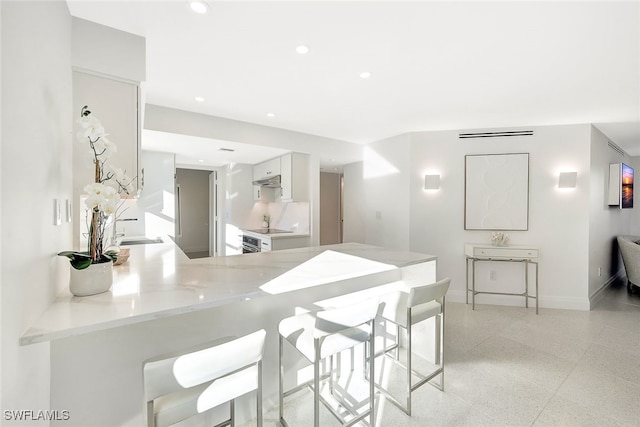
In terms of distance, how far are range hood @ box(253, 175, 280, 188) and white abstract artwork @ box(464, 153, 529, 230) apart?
2.95 meters

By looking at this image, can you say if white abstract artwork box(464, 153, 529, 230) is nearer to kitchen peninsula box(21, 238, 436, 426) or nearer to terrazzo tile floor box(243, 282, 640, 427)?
terrazzo tile floor box(243, 282, 640, 427)

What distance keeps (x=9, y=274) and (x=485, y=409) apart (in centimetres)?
257

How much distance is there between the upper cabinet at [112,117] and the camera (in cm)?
153

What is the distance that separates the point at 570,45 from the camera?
6.09ft

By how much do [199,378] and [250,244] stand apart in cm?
377

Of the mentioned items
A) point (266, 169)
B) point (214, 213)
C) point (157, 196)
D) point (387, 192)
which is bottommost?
point (214, 213)

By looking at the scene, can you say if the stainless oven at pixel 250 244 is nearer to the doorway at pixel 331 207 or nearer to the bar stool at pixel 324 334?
the doorway at pixel 331 207

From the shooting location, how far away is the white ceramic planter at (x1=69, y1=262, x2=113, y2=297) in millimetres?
1226

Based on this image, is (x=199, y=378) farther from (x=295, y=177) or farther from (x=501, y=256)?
(x=501, y=256)

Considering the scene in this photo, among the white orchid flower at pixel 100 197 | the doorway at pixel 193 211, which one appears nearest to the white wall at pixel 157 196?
the doorway at pixel 193 211

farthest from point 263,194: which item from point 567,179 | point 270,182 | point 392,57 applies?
point 567,179

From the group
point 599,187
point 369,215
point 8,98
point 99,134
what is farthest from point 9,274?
point 599,187

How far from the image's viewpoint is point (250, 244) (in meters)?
4.66

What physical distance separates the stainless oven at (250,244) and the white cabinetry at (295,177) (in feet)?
2.90
